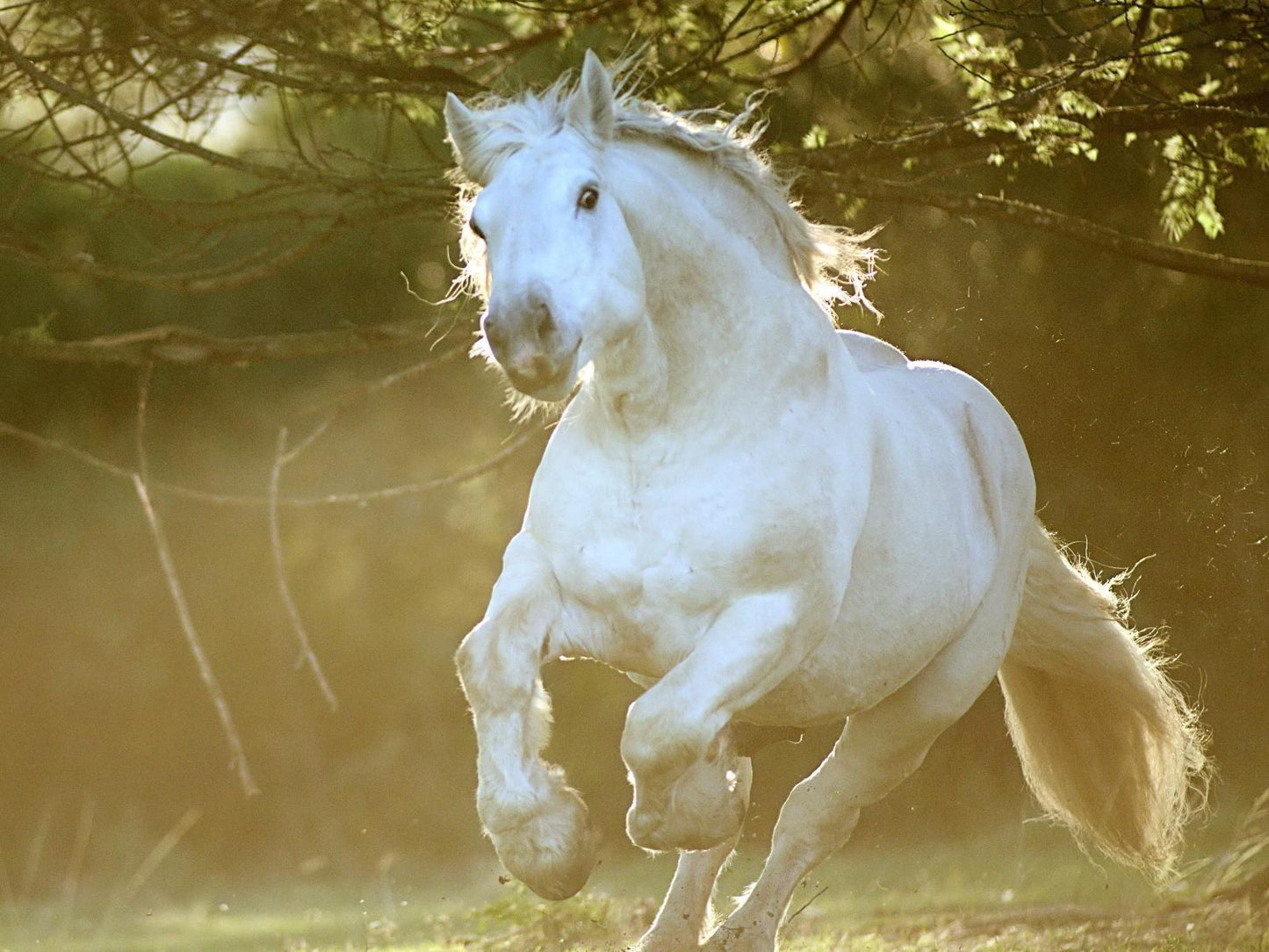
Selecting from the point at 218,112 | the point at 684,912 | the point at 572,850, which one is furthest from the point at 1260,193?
the point at 572,850

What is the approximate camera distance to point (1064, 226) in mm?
5988

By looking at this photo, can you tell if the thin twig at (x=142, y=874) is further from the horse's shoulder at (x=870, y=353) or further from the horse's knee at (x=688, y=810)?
the horse's shoulder at (x=870, y=353)

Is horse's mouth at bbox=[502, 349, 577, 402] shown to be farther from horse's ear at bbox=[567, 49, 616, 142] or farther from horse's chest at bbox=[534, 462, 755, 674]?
horse's ear at bbox=[567, 49, 616, 142]

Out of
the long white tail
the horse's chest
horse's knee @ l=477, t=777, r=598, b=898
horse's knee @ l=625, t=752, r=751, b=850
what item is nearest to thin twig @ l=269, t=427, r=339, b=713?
horse's knee @ l=477, t=777, r=598, b=898

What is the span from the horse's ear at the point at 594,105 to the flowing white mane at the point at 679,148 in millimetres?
29

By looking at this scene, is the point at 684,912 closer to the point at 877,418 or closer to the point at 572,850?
the point at 572,850

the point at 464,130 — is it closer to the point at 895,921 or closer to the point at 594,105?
the point at 594,105


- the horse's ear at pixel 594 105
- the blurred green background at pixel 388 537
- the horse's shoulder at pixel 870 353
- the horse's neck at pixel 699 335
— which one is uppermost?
the horse's ear at pixel 594 105

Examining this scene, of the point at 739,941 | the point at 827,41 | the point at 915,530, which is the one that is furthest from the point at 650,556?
the point at 827,41

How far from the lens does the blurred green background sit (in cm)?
745

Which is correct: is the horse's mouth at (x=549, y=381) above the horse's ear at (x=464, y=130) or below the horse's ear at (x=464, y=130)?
below

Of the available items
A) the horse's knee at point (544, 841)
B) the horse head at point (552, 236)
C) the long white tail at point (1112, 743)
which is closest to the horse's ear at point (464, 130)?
the horse head at point (552, 236)

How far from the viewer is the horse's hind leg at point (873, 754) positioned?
4.79m

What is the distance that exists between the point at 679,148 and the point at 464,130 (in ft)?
1.85
